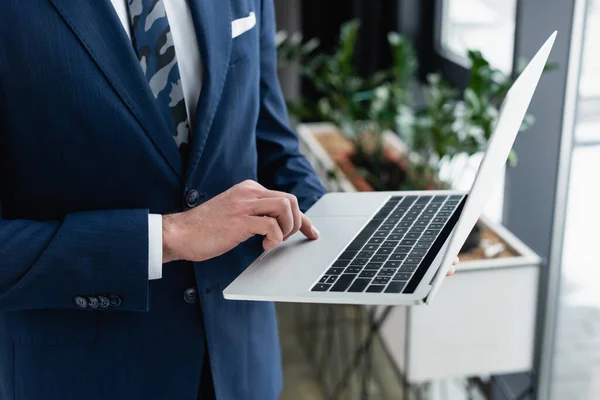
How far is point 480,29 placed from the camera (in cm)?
292

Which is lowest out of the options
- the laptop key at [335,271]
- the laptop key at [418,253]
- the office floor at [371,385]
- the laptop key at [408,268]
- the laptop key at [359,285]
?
the office floor at [371,385]

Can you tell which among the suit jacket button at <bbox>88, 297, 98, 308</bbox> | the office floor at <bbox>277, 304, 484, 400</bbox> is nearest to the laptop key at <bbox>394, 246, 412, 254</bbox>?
the suit jacket button at <bbox>88, 297, 98, 308</bbox>

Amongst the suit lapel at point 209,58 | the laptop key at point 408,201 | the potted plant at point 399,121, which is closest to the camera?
the suit lapel at point 209,58

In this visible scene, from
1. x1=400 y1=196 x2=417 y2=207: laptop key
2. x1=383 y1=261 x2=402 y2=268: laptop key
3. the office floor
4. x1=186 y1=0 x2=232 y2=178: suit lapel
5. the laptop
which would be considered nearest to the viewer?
the laptop

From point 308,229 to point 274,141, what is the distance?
0.97 feet

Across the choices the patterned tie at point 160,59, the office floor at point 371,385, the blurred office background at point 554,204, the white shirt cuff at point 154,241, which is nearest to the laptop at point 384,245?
the white shirt cuff at point 154,241

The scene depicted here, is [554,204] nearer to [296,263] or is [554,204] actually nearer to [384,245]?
[384,245]

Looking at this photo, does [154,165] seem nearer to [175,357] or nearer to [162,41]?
[162,41]

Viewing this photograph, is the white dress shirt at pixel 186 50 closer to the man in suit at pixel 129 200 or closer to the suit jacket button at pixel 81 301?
the man in suit at pixel 129 200

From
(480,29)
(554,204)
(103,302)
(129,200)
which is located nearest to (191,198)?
(129,200)

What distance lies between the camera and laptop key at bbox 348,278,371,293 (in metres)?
0.95

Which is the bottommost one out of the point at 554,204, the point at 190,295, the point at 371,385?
the point at 371,385

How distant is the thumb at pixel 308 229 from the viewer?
113cm

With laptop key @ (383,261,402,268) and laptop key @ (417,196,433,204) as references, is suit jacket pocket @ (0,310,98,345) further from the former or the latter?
laptop key @ (417,196,433,204)
